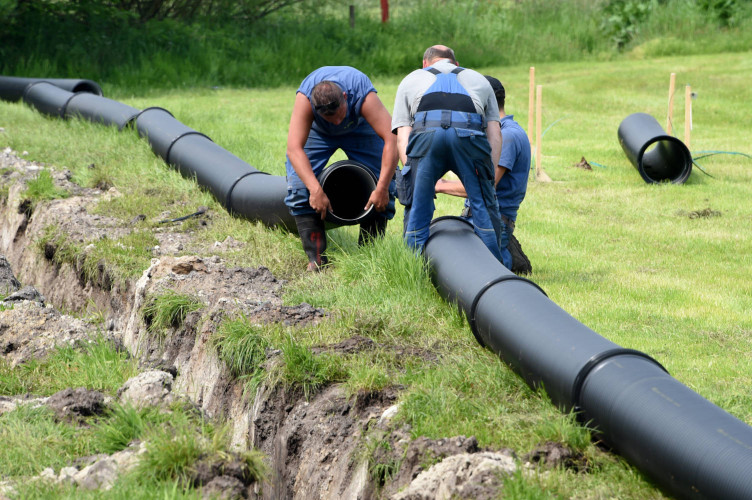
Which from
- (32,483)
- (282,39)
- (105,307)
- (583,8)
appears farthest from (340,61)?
(32,483)

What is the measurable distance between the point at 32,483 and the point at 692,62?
17929 millimetres

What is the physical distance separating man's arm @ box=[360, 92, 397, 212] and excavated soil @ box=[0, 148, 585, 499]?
961mm

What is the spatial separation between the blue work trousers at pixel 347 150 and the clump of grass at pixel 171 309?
1182mm

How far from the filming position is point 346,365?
419 centimetres

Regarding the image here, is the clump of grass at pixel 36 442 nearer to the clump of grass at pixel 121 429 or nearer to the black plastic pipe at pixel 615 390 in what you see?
the clump of grass at pixel 121 429

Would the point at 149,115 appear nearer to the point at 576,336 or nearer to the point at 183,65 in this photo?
the point at 576,336

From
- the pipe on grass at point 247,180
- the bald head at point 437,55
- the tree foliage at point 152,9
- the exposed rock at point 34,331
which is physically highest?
the tree foliage at point 152,9

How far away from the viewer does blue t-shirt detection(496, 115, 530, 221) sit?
6.12 m

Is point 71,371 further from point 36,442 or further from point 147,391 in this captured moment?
point 36,442

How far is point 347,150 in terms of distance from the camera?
623 centimetres

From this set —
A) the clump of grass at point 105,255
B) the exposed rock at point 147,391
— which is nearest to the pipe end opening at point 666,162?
the clump of grass at point 105,255

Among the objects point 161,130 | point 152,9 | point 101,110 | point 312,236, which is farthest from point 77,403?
point 152,9

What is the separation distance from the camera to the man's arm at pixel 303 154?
571cm

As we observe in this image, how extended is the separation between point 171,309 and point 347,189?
184 centimetres
